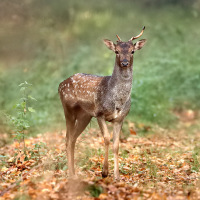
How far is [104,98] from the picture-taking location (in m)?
6.65

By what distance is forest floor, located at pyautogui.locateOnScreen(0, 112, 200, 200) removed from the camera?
17.6 feet

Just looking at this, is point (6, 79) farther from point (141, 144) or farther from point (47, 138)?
point (141, 144)

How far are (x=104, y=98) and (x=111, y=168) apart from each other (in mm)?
1457

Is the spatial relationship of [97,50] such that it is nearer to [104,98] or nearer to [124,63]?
[104,98]

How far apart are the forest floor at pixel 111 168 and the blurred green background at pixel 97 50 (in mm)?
1286

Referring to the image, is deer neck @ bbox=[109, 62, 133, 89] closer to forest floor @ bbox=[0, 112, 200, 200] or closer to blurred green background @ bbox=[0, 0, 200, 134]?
forest floor @ bbox=[0, 112, 200, 200]

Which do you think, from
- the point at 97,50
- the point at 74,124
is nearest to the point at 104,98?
the point at 74,124

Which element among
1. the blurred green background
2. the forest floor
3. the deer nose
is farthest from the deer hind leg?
the blurred green background

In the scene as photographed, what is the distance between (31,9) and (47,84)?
11.7 feet

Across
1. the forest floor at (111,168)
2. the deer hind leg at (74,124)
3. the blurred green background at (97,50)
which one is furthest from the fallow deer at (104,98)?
the blurred green background at (97,50)

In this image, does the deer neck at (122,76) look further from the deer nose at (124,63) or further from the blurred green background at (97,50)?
the blurred green background at (97,50)

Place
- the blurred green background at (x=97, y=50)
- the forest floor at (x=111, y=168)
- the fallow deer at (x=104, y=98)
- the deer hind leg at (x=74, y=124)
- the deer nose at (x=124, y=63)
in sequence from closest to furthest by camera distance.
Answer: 1. the forest floor at (x=111, y=168)
2. the deer nose at (x=124, y=63)
3. the fallow deer at (x=104, y=98)
4. the deer hind leg at (x=74, y=124)
5. the blurred green background at (x=97, y=50)

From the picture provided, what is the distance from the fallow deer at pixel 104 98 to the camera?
6520mm

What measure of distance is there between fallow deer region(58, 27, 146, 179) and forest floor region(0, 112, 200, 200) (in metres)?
0.51
